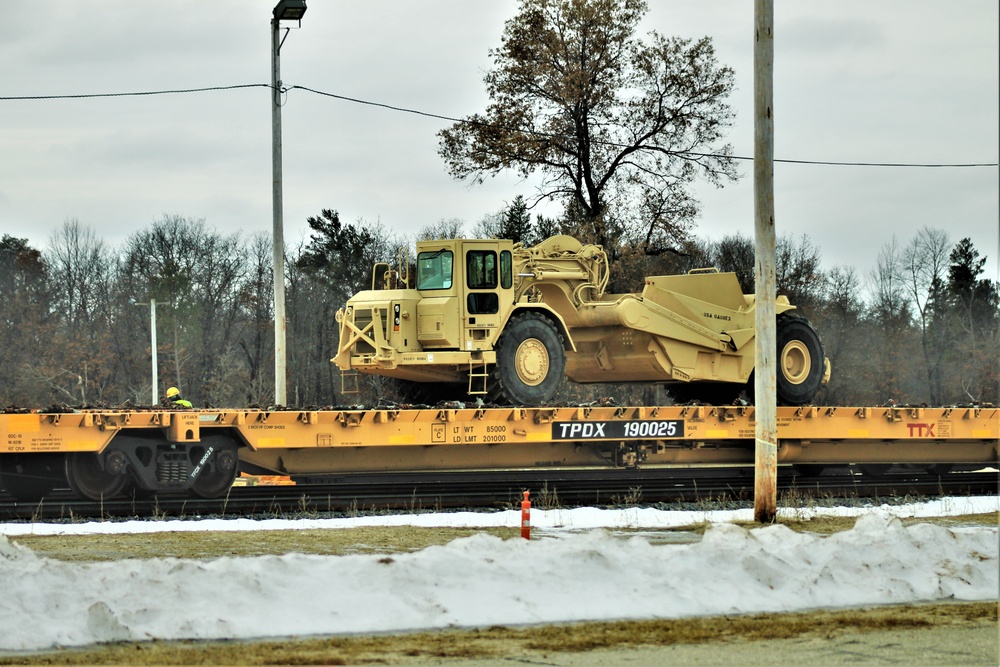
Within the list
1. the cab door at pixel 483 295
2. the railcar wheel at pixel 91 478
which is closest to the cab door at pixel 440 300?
the cab door at pixel 483 295

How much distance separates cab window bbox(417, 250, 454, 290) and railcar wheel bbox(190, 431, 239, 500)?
155 inches

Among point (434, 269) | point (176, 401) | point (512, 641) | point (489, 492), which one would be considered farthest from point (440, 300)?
point (512, 641)

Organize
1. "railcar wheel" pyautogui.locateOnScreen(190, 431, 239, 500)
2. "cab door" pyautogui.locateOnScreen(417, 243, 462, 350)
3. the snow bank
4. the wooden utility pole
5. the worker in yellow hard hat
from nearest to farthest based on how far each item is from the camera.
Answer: the snow bank, the wooden utility pole, "railcar wheel" pyautogui.locateOnScreen(190, 431, 239, 500), "cab door" pyautogui.locateOnScreen(417, 243, 462, 350), the worker in yellow hard hat

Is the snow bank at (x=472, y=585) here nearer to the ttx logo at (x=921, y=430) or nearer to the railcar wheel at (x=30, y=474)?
the railcar wheel at (x=30, y=474)

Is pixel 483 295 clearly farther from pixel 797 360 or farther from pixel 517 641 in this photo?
pixel 517 641

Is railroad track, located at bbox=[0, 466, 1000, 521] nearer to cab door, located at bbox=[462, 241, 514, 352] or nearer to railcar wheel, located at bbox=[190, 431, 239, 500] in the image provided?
railcar wheel, located at bbox=[190, 431, 239, 500]

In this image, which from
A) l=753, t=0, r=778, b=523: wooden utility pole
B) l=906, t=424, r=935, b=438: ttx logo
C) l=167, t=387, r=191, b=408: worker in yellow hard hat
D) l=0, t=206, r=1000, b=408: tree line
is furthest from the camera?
l=0, t=206, r=1000, b=408: tree line

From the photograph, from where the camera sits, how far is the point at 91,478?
17.2m

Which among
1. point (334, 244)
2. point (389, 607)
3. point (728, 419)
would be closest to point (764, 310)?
point (728, 419)

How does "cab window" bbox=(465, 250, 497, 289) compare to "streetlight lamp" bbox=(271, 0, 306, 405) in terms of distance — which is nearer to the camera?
"cab window" bbox=(465, 250, 497, 289)

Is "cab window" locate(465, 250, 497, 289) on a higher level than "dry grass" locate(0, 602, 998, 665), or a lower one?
higher

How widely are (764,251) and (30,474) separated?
10.1 m

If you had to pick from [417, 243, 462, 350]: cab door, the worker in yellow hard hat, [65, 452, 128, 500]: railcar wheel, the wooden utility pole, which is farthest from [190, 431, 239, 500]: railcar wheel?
the wooden utility pole

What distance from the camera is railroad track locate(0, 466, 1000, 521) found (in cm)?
1706
